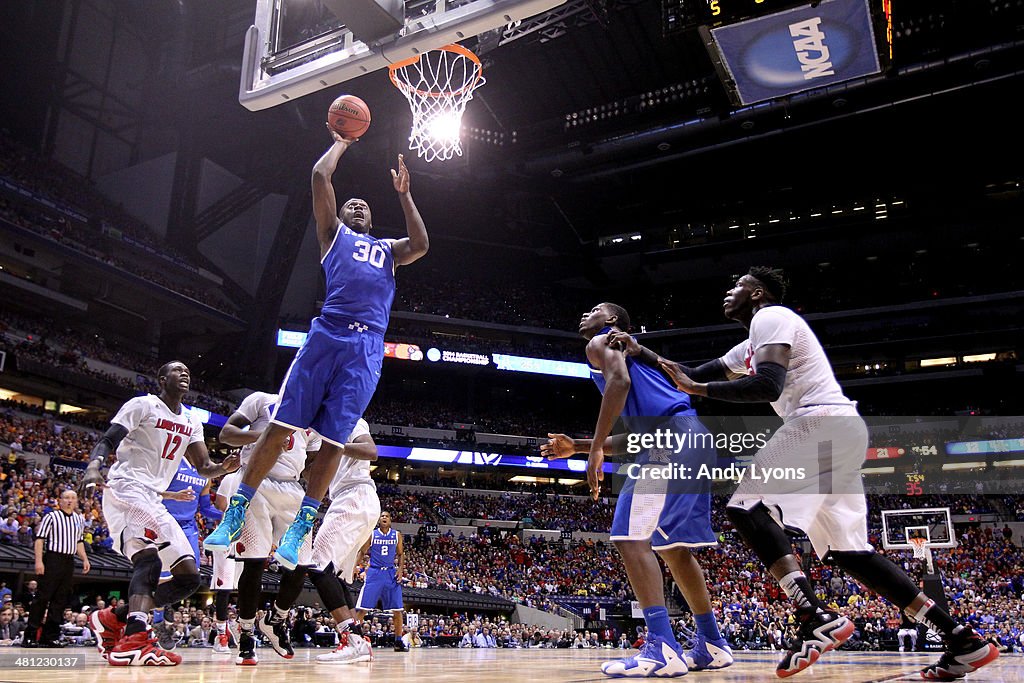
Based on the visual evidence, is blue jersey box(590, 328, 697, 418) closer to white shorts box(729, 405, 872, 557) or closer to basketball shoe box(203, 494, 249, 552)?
white shorts box(729, 405, 872, 557)

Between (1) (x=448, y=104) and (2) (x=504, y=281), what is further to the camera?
(2) (x=504, y=281)

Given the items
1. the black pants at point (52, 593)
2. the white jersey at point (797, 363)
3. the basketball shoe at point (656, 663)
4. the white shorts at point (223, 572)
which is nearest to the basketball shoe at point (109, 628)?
the white shorts at point (223, 572)

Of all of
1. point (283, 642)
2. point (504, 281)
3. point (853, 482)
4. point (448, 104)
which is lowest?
point (283, 642)

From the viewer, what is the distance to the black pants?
7793mm

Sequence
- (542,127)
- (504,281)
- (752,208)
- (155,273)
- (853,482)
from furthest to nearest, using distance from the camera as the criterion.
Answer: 1. (504,281)
2. (752,208)
3. (155,273)
4. (542,127)
5. (853,482)

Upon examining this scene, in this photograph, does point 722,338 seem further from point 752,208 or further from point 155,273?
point 155,273

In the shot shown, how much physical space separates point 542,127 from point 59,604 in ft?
74.3

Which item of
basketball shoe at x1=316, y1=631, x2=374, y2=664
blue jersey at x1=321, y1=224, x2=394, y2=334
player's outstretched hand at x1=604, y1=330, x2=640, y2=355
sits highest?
blue jersey at x1=321, y1=224, x2=394, y2=334

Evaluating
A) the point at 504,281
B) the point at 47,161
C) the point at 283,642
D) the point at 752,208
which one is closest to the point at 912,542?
the point at 283,642

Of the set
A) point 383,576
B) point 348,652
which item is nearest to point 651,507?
point 348,652

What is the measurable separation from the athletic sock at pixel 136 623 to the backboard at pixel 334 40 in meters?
4.35

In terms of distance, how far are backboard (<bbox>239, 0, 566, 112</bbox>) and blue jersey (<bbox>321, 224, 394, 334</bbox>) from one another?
92.7 inches

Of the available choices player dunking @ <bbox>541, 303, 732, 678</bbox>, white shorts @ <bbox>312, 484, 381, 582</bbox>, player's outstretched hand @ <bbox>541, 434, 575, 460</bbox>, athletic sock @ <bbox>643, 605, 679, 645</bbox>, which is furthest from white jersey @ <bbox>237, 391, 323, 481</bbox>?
athletic sock @ <bbox>643, 605, 679, 645</bbox>

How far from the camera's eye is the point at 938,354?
33.7 m
